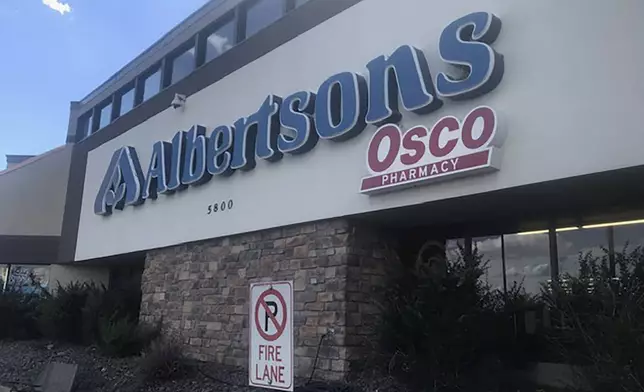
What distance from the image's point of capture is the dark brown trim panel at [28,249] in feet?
66.6

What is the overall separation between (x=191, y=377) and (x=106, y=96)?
466 inches

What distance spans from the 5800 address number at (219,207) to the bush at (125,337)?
3210mm

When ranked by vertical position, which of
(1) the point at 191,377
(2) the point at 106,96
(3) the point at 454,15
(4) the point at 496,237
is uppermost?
(2) the point at 106,96

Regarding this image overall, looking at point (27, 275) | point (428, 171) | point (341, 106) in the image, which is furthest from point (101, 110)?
point (428, 171)

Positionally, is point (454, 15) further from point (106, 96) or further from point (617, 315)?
point (106, 96)

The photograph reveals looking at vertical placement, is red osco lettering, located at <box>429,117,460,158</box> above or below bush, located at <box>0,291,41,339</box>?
above

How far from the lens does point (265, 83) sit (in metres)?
11.5

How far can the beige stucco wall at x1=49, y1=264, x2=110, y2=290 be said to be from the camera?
65.2ft

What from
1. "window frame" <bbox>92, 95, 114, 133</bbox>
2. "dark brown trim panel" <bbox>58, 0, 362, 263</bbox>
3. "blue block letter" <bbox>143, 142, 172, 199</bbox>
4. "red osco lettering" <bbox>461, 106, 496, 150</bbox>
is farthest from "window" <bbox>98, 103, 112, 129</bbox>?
"red osco lettering" <bbox>461, 106, 496, 150</bbox>

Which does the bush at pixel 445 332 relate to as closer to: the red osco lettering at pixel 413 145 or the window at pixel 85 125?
the red osco lettering at pixel 413 145

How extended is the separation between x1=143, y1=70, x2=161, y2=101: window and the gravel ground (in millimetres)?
6882

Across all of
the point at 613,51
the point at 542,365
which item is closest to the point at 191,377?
the point at 542,365

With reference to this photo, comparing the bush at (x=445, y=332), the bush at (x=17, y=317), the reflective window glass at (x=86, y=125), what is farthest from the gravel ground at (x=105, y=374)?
the reflective window glass at (x=86, y=125)

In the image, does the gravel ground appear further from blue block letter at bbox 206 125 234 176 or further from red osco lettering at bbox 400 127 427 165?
blue block letter at bbox 206 125 234 176
